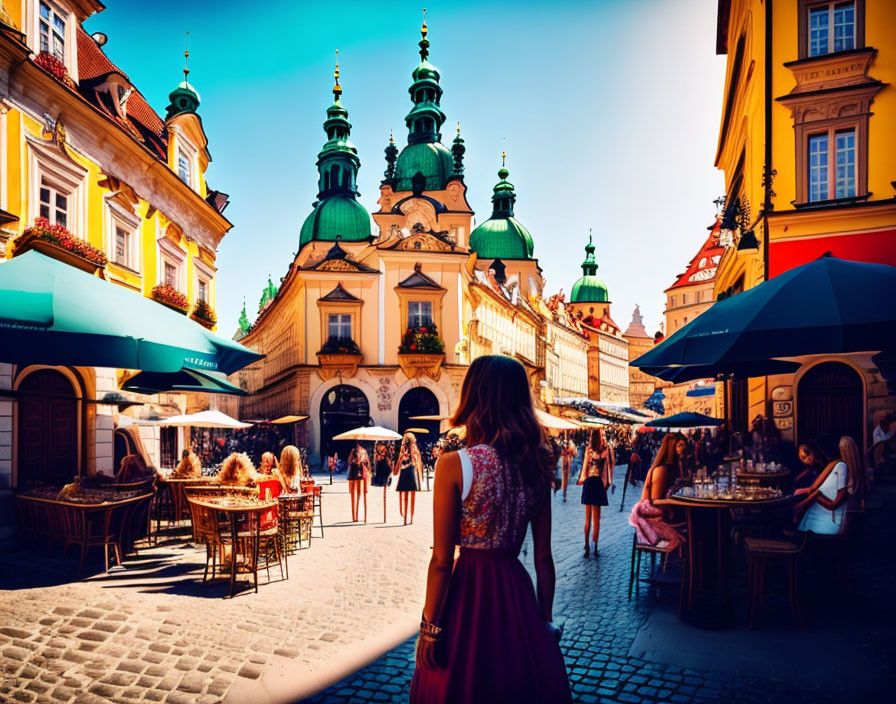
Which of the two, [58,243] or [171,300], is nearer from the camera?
[58,243]

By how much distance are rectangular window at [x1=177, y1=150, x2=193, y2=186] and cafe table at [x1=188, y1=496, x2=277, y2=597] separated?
48.9 ft

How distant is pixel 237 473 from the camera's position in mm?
9883

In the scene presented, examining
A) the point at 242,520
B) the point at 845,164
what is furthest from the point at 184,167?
the point at 845,164

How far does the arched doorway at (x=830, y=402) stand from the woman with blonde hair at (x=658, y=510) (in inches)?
284

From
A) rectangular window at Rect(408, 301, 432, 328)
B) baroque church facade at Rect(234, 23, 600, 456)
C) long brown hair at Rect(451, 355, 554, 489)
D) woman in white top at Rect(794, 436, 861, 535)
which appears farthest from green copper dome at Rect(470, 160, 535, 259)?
long brown hair at Rect(451, 355, 554, 489)

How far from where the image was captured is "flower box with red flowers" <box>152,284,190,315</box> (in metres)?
17.9

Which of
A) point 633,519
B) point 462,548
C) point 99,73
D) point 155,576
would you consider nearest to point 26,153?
point 99,73

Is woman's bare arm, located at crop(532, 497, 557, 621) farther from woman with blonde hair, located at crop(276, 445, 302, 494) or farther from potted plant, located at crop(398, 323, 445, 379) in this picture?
potted plant, located at crop(398, 323, 445, 379)

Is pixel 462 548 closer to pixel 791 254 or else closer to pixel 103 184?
pixel 791 254

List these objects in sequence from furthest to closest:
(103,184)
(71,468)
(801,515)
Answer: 1. (103,184)
2. (71,468)
3. (801,515)

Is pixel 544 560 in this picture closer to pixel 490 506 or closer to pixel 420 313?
pixel 490 506

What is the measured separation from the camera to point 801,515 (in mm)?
7383

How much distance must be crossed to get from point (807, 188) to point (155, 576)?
45.4ft

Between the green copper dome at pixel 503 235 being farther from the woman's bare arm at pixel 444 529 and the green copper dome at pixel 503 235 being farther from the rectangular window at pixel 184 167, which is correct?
the woman's bare arm at pixel 444 529
